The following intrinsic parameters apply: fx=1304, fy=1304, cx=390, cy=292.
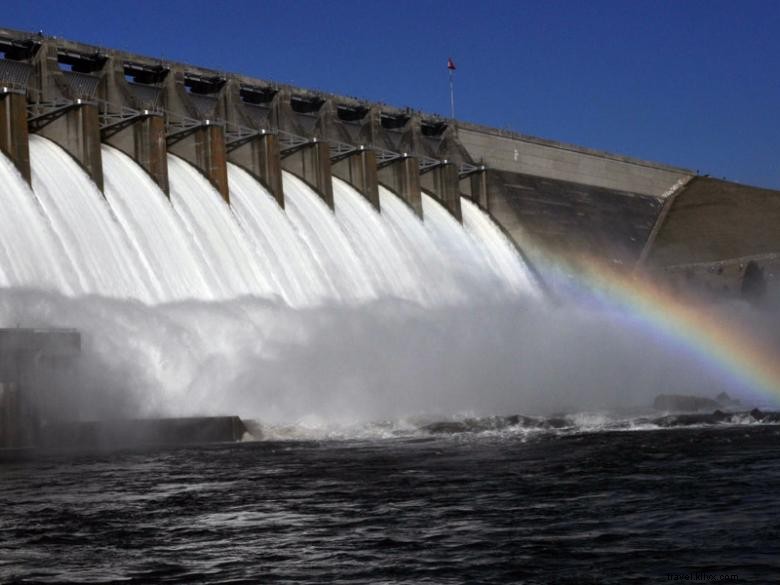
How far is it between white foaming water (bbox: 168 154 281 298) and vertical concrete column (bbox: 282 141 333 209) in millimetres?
7124

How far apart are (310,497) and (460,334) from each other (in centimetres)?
2626

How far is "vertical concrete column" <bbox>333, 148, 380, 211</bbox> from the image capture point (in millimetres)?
53188

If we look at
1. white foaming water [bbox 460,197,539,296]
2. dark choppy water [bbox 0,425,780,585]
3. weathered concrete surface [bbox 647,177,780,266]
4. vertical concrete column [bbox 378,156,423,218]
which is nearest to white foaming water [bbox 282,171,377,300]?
vertical concrete column [bbox 378,156,423,218]

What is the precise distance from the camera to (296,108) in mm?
56094

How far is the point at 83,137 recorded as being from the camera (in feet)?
129

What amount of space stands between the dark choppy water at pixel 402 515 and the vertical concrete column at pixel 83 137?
50.2 feet

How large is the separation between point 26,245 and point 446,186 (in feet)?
91.3

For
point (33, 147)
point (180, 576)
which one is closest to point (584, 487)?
point (180, 576)

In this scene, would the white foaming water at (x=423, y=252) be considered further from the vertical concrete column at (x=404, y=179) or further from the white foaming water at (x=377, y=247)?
the vertical concrete column at (x=404, y=179)

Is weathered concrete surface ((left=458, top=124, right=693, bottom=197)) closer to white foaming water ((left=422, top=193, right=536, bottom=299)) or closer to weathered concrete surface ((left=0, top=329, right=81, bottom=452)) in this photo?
white foaming water ((left=422, top=193, right=536, bottom=299))

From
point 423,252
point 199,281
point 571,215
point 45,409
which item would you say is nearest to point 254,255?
point 199,281

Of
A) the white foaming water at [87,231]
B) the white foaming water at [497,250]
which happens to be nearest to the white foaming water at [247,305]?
the white foaming water at [87,231]

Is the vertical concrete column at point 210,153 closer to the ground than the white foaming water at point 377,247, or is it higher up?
higher up

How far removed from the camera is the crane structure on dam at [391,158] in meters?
42.4
